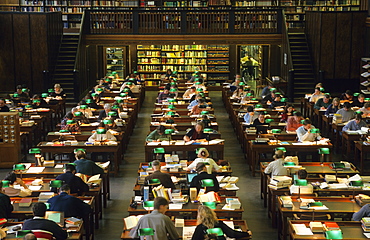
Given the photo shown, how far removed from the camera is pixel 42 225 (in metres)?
7.41

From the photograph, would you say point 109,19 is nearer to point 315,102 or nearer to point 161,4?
point 161,4

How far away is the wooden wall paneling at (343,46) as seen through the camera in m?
23.4

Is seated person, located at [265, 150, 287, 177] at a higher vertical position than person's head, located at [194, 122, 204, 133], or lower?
lower

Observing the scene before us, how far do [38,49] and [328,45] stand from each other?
10.7m

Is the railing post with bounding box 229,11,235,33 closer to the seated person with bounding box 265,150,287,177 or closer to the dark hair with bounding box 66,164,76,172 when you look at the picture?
the seated person with bounding box 265,150,287,177

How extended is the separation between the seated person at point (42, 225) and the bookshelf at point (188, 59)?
1900 cm

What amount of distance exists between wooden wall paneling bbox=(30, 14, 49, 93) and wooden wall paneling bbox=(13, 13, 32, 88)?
0.15m

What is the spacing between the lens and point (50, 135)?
536 inches

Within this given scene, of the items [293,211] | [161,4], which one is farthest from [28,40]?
[293,211]

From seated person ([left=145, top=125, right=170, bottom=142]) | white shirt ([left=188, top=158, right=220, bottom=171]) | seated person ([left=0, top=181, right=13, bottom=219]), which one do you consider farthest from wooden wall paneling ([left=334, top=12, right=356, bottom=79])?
seated person ([left=0, top=181, right=13, bottom=219])

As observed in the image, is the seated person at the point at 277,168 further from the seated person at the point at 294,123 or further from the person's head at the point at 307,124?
the seated person at the point at 294,123

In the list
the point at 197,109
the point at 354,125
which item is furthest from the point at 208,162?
the point at 197,109

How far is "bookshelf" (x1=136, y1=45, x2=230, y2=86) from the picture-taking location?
1035 inches

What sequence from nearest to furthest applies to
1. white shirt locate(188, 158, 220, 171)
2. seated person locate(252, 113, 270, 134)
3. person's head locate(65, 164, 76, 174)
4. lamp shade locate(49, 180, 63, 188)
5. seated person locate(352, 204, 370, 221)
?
1. seated person locate(352, 204, 370, 221)
2. lamp shade locate(49, 180, 63, 188)
3. person's head locate(65, 164, 76, 174)
4. white shirt locate(188, 158, 220, 171)
5. seated person locate(252, 113, 270, 134)
